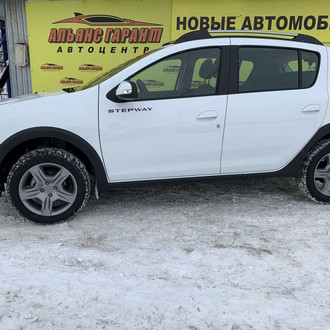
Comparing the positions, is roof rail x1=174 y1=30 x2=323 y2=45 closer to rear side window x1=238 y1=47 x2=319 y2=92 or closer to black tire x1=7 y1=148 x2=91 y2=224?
rear side window x1=238 y1=47 x2=319 y2=92

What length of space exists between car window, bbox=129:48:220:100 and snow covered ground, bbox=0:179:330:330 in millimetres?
1289

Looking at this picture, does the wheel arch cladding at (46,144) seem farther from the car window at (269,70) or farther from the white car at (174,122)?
the car window at (269,70)

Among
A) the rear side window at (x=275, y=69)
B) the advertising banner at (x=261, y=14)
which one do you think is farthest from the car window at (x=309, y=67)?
A: the advertising banner at (x=261, y=14)

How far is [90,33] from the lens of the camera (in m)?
6.13

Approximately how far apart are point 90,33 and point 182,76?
3430mm

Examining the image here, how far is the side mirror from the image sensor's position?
3.13 metres

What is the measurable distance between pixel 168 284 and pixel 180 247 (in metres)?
0.55

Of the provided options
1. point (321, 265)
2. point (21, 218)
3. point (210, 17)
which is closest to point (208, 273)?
point (321, 265)

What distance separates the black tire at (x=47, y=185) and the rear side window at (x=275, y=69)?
1837mm

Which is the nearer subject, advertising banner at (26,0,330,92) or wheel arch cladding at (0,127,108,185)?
wheel arch cladding at (0,127,108,185)

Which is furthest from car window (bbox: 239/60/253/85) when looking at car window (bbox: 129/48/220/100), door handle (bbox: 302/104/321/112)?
door handle (bbox: 302/104/321/112)

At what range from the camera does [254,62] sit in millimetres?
3535

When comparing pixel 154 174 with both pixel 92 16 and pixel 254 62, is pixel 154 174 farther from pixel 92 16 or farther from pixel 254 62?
pixel 92 16

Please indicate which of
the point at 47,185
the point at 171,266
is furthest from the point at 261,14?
the point at 171,266
